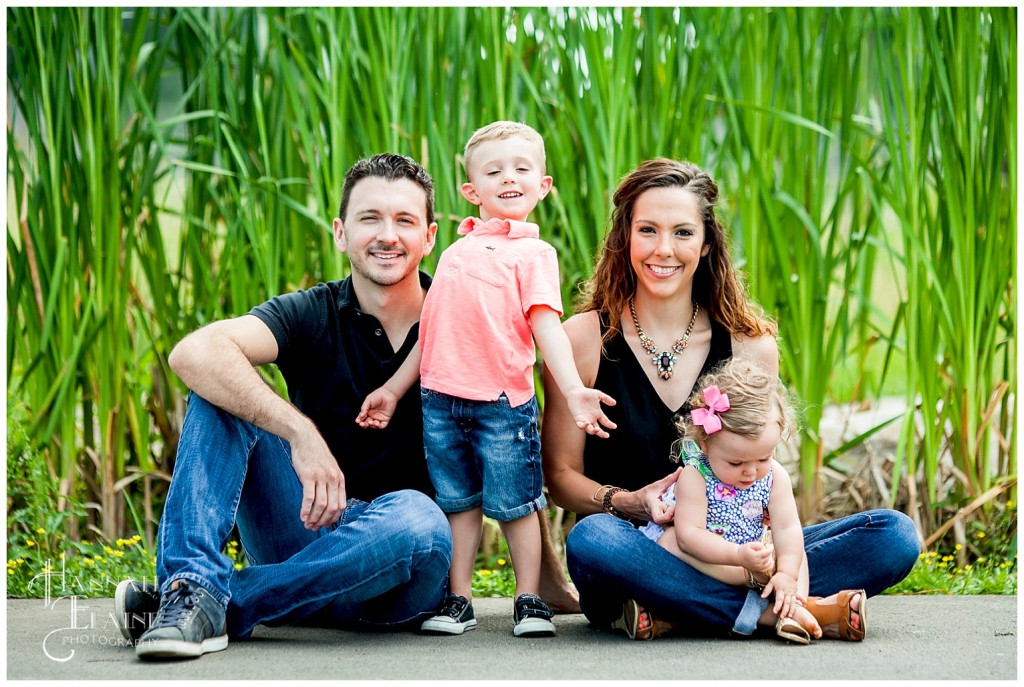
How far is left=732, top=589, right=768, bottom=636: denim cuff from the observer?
2076mm

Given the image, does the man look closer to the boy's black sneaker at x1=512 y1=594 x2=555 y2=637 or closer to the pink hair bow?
the boy's black sneaker at x1=512 y1=594 x2=555 y2=637

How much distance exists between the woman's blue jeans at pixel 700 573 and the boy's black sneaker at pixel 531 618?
10 centimetres

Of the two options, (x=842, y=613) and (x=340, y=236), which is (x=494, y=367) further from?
(x=842, y=613)

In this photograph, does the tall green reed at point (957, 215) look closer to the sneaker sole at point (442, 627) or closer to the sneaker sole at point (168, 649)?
the sneaker sole at point (442, 627)

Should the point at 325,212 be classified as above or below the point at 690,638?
above

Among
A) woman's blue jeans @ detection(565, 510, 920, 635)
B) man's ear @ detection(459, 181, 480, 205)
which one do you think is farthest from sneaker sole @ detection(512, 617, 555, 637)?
man's ear @ detection(459, 181, 480, 205)

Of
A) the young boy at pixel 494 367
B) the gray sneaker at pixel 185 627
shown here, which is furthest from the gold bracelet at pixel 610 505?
the gray sneaker at pixel 185 627

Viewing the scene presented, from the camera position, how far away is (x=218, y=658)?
6.47 feet

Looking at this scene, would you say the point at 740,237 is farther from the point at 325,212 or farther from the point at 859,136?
the point at 325,212

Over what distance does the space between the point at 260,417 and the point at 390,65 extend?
1.32 meters

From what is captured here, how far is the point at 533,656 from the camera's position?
2000 millimetres

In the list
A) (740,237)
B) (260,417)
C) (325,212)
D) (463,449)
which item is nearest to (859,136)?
(740,237)

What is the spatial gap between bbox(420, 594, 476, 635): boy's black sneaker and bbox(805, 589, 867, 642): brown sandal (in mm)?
674

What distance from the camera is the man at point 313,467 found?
2.06m
